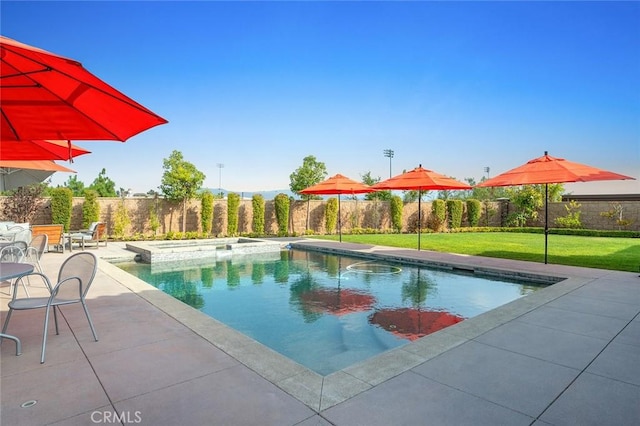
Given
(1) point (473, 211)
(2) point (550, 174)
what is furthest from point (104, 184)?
(2) point (550, 174)

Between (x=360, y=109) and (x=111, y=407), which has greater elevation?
(x=360, y=109)

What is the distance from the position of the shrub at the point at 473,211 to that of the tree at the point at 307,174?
64.7ft

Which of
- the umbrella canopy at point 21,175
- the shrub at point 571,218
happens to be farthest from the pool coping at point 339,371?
the shrub at point 571,218

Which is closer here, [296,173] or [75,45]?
[75,45]

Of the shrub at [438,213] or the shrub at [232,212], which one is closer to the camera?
the shrub at [232,212]

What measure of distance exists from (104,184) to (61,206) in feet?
116

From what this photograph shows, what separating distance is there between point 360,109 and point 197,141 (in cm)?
1262

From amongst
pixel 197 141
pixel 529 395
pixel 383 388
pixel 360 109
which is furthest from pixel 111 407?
pixel 197 141

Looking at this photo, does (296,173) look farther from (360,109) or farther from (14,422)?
(14,422)

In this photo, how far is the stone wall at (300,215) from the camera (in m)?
17.0

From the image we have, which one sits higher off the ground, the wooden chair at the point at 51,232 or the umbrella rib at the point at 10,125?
the umbrella rib at the point at 10,125

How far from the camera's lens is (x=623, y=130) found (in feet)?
67.1

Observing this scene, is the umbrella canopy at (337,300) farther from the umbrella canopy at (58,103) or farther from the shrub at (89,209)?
the shrub at (89,209)

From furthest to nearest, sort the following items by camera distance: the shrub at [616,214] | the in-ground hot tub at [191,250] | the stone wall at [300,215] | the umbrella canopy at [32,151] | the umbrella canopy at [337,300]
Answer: the shrub at [616,214], the stone wall at [300,215], the in-ground hot tub at [191,250], the umbrella canopy at [337,300], the umbrella canopy at [32,151]
